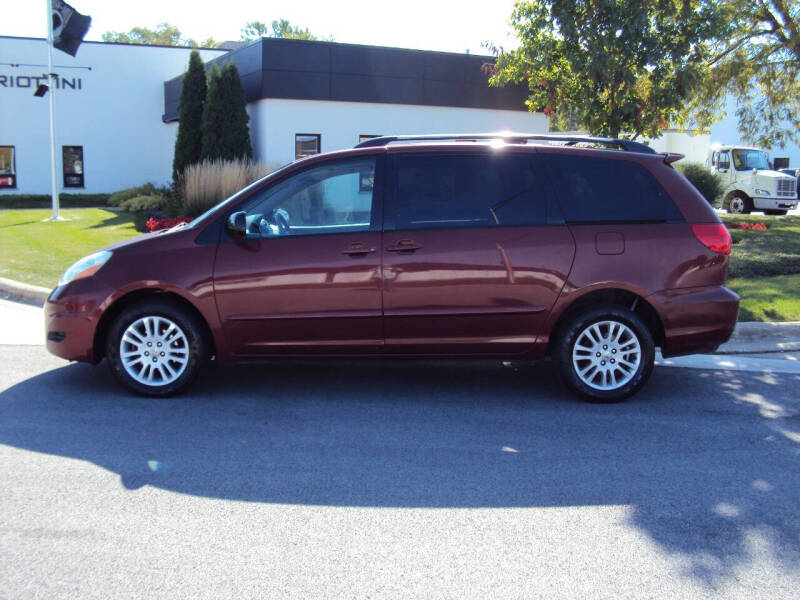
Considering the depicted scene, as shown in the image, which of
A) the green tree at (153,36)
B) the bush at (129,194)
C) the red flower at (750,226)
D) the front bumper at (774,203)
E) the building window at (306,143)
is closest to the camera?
the red flower at (750,226)

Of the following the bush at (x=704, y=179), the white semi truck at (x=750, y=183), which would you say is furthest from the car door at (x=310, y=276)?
the white semi truck at (x=750, y=183)

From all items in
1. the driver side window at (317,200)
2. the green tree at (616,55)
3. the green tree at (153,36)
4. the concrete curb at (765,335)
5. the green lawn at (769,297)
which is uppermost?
the green tree at (153,36)

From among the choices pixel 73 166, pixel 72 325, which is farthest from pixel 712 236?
pixel 73 166

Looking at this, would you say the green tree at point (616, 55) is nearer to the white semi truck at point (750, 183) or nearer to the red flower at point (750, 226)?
→ the red flower at point (750, 226)

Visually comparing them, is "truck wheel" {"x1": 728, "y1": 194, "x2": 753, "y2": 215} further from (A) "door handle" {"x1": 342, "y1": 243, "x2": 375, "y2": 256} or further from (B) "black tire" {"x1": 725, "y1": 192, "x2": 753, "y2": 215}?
(A) "door handle" {"x1": 342, "y1": 243, "x2": 375, "y2": 256}

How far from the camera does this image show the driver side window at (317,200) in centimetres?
622

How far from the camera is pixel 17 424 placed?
5.57 m

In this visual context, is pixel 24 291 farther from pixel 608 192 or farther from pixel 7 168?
pixel 7 168

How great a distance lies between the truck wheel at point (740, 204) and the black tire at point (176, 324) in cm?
2465

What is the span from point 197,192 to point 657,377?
12.0m

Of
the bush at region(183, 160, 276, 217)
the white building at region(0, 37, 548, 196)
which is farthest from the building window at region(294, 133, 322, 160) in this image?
the bush at region(183, 160, 276, 217)

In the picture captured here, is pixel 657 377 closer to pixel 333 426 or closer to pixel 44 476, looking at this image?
pixel 333 426

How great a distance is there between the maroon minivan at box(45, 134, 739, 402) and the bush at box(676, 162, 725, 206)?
1946 centimetres

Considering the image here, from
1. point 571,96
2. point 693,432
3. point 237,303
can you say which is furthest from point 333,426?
point 571,96
